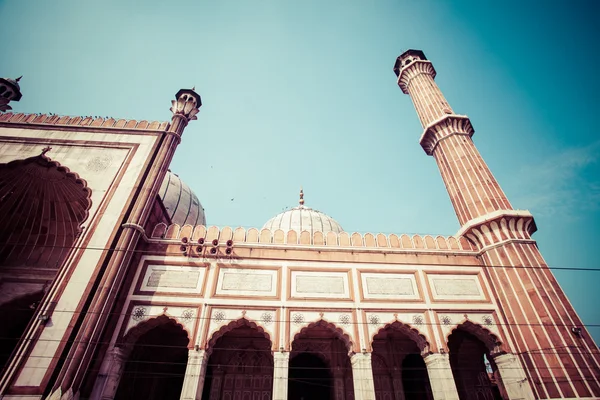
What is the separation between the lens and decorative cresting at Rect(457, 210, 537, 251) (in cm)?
926

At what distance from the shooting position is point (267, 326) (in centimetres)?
818

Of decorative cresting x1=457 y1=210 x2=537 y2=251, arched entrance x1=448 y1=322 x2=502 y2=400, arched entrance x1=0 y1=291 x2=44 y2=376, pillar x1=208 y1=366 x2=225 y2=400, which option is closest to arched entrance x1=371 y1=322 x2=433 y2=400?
arched entrance x1=448 y1=322 x2=502 y2=400

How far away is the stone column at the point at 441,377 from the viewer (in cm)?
755

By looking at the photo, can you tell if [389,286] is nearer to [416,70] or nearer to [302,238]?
[302,238]

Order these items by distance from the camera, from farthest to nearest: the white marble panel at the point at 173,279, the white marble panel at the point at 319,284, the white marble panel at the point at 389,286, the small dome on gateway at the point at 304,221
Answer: the small dome on gateway at the point at 304,221 → the white marble panel at the point at 389,286 → the white marble panel at the point at 319,284 → the white marble panel at the point at 173,279

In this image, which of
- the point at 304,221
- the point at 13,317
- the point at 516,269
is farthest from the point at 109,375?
the point at 516,269

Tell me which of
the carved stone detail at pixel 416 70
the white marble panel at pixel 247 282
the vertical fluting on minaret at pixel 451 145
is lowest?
the white marble panel at pixel 247 282

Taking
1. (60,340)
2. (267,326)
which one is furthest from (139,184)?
(267,326)

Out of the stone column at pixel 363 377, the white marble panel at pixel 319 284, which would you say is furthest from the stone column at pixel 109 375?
the stone column at pixel 363 377

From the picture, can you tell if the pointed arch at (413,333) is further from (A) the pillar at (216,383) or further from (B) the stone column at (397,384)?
(A) the pillar at (216,383)

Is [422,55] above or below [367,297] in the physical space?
above

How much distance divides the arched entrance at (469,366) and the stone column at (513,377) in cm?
104

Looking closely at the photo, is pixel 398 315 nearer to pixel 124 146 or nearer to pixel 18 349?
pixel 18 349

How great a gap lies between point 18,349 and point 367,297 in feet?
28.2
